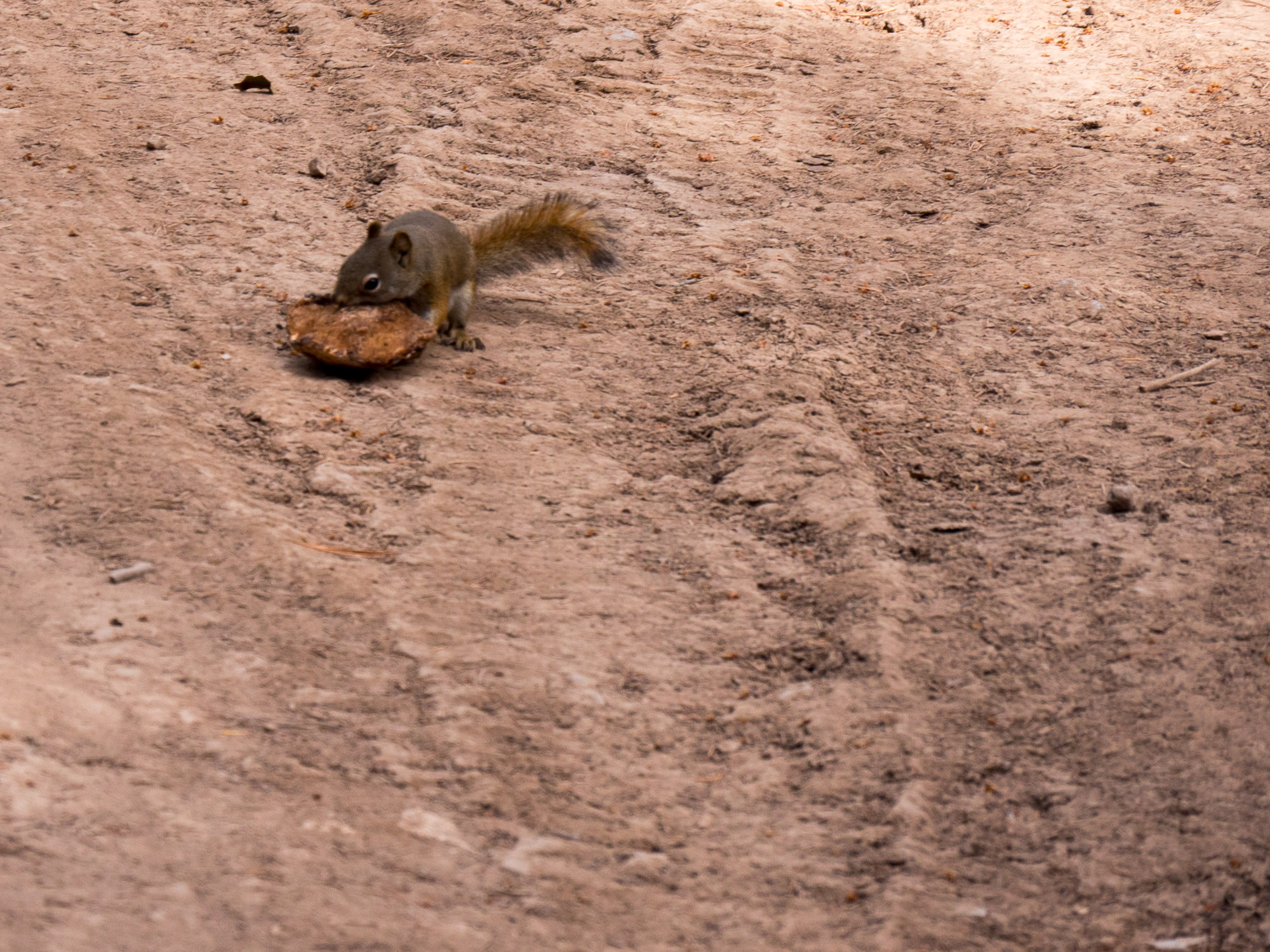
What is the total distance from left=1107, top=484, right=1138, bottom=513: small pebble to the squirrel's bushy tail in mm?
2168

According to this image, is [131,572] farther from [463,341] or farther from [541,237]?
[541,237]

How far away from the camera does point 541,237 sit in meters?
4.62

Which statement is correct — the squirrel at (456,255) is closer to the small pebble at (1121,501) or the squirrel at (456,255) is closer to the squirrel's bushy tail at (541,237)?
the squirrel's bushy tail at (541,237)

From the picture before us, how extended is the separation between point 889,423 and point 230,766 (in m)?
2.35

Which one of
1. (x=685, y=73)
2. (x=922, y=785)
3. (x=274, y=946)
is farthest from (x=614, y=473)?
(x=685, y=73)

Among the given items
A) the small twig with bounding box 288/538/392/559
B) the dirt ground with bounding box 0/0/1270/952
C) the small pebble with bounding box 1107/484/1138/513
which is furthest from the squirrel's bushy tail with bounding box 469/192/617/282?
the small pebble with bounding box 1107/484/1138/513

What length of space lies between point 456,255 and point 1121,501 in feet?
8.20

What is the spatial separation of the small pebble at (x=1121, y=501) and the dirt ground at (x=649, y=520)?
5 centimetres

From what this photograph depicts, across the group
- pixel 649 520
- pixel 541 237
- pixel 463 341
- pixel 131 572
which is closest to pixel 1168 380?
pixel 649 520

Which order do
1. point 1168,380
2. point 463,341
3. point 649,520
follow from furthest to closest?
point 463,341
point 1168,380
point 649,520

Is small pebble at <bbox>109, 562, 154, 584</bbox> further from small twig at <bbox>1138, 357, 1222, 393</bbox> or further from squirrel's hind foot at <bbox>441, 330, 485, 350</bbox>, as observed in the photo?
small twig at <bbox>1138, 357, 1222, 393</bbox>

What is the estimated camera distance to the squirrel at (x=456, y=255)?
4.09 m

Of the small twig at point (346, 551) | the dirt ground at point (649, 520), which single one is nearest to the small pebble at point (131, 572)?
the dirt ground at point (649, 520)

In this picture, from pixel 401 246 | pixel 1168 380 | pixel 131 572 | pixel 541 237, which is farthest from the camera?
pixel 541 237
